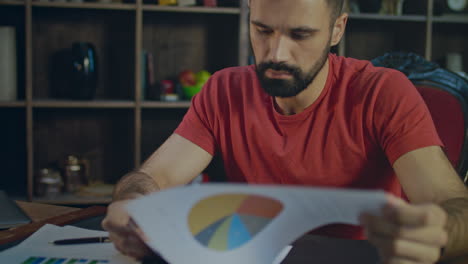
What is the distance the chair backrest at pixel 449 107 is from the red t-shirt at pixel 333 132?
12cm

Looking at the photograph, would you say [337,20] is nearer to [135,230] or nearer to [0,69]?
[135,230]

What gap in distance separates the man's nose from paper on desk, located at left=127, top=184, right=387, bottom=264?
0.51m

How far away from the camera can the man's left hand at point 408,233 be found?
53cm

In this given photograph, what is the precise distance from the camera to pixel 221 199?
1.89 ft

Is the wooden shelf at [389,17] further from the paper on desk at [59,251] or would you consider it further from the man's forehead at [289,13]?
the paper on desk at [59,251]

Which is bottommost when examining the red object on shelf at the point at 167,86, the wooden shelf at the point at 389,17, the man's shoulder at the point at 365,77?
the red object on shelf at the point at 167,86

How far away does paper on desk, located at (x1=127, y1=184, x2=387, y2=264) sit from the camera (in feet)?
1.78

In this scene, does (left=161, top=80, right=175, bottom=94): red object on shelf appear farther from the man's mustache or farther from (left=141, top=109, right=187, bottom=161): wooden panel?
the man's mustache

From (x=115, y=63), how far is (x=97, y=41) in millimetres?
150

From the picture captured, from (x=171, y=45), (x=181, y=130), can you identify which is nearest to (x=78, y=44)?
(x=171, y=45)

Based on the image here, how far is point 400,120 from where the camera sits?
1031mm

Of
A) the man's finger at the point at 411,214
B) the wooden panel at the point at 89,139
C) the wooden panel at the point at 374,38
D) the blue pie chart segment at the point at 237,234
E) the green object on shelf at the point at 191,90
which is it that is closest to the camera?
the man's finger at the point at 411,214

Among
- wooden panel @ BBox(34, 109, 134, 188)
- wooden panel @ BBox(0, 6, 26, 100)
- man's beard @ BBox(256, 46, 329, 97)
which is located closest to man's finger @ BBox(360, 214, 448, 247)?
man's beard @ BBox(256, 46, 329, 97)

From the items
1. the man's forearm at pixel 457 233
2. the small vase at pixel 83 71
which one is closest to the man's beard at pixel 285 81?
the man's forearm at pixel 457 233
